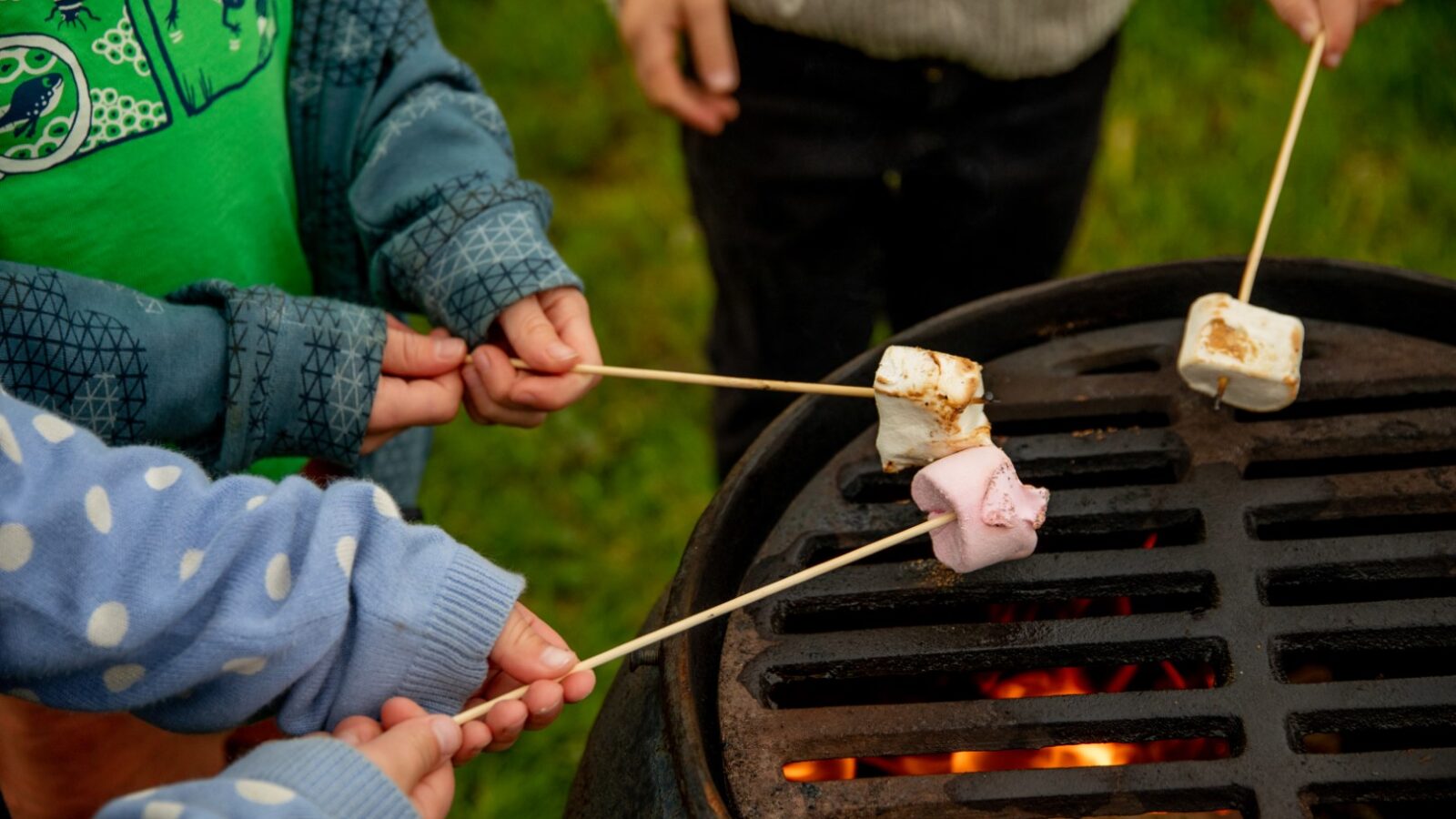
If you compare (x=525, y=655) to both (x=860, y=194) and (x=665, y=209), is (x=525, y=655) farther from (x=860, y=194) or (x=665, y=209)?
(x=665, y=209)

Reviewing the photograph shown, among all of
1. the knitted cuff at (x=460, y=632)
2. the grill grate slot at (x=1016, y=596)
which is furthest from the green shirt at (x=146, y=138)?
the grill grate slot at (x=1016, y=596)

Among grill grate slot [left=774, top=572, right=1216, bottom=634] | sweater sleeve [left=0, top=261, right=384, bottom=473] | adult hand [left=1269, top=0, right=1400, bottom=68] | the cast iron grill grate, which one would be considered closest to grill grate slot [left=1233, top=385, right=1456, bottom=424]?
the cast iron grill grate

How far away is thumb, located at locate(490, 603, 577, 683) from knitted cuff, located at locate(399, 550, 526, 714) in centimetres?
2

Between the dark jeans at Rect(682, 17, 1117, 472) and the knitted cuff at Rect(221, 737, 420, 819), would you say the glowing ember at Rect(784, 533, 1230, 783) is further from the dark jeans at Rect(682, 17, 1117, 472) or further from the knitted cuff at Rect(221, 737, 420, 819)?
the dark jeans at Rect(682, 17, 1117, 472)

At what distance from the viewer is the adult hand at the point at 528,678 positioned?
1143 millimetres

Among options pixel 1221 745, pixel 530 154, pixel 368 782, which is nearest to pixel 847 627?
pixel 1221 745

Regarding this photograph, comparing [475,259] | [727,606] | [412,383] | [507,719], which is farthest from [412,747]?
[475,259]

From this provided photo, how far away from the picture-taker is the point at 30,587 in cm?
98

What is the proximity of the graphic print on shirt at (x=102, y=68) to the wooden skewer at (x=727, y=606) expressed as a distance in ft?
2.49

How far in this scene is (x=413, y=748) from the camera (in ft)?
3.42

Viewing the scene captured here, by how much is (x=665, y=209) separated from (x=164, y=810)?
2646 millimetres

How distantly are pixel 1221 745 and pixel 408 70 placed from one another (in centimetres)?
135

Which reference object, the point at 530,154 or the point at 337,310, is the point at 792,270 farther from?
the point at 530,154

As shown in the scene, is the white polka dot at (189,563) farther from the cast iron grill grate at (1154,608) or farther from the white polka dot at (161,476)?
the cast iron grill grate at (1154,608)
